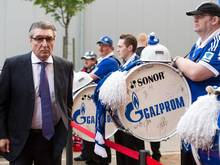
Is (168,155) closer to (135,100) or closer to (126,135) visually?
(126,135)

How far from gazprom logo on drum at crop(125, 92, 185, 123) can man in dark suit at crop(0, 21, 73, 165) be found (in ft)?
2.01

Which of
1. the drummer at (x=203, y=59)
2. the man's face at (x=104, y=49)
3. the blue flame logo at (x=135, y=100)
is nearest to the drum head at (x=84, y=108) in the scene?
the man's face at (x=104, y=49)

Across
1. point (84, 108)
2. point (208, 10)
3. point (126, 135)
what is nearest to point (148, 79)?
point (208, 10)

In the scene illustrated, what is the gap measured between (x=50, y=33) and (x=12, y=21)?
11895mm

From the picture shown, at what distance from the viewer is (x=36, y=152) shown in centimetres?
464

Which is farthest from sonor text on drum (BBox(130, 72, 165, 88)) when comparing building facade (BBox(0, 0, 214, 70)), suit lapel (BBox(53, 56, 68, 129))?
building facade (BBox(0, 0, 214, 70))

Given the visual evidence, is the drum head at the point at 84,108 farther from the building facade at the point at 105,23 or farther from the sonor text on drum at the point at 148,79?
the building facade at the point at 105,23

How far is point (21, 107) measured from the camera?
14.7ft

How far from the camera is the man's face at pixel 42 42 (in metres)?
4.49

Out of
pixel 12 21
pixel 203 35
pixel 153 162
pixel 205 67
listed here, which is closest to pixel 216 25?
pixel 203 35

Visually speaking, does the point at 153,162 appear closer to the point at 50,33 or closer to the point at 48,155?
the point at 48,155

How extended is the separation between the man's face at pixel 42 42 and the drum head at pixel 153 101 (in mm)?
735

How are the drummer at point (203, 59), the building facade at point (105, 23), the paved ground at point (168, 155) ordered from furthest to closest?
the building facade at point (105, 23)
the paved ground at point (168, 155)
the drummer at point (203, 59)

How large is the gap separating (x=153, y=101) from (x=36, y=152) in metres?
1.12
